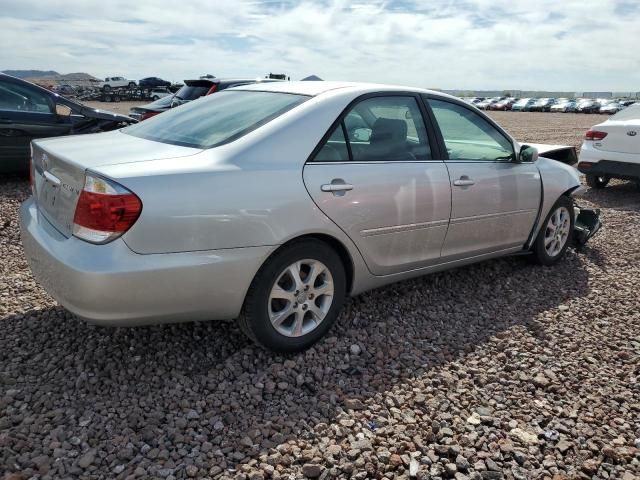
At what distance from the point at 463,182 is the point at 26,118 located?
620 cm

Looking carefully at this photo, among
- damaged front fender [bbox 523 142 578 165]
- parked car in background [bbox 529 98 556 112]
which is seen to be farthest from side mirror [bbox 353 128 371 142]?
parked car in background [bbox 529 98 556 112]

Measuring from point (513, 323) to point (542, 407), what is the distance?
1043 mm

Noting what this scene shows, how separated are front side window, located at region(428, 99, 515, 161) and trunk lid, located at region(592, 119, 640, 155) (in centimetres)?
474

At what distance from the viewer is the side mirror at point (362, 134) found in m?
3.36

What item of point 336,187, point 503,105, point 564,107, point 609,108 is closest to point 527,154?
point 336,187

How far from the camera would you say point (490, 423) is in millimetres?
2730

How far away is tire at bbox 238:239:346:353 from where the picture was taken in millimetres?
2982

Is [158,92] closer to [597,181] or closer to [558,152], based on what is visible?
[597,181]

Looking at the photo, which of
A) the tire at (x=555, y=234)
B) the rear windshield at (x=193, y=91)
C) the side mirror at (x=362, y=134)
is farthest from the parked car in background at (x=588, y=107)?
the side mirror at (x=362, y=134)

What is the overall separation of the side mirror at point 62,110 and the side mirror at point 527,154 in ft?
21.0

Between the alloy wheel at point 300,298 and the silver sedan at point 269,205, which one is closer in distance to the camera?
the silver sedan at point 269,205

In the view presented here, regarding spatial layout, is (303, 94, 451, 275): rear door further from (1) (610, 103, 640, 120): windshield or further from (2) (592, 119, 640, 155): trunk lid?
(1) (610, 103, 640, 120): windshield

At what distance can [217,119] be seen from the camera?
335 cm

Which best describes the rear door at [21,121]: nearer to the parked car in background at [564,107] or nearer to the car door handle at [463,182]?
the car door handle at [463,182]
